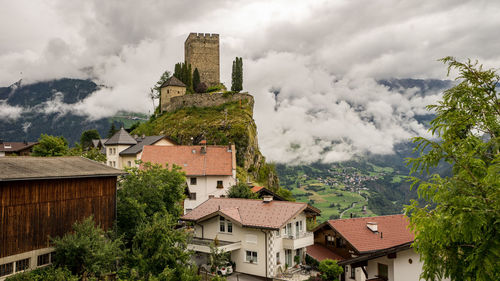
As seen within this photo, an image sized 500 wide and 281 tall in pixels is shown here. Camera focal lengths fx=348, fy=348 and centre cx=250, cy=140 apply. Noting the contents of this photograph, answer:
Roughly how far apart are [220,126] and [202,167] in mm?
22731

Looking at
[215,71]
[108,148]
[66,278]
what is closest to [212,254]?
[66,278]

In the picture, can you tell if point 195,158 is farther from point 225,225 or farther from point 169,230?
point 169,230

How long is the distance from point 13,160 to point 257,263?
1781cm

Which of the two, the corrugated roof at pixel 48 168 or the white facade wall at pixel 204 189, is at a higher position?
the corrugated roof at pixel 48 168

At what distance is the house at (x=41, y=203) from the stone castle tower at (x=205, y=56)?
70.2 metres

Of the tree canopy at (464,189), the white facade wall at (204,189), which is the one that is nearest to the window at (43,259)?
the tree canopy at (464,189)

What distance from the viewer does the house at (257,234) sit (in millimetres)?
26625

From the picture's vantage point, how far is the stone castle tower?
9006cm

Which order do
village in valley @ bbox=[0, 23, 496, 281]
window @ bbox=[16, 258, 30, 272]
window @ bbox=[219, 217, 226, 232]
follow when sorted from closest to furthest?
window @ bbox=[16, 258, 30, 272] → village in valley @ bbox=[0, 23, 496, 281] → window @ bbox=[219, 217, 226, 232]

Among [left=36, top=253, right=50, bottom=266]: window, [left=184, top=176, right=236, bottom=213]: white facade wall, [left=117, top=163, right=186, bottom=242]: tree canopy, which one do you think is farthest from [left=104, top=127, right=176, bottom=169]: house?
[left=36, top=253, right=50, bottom=266]: window

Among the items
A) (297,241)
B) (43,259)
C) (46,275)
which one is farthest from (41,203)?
(297,241)

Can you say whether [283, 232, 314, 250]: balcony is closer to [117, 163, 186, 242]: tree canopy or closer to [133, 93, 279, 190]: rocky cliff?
[117, 163, 186, 242]: tree canopy

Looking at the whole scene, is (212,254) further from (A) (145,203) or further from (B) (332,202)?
(B) (332,202)

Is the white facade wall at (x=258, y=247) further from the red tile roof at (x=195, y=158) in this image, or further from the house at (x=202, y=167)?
the red tile roof at (x=195, y=158)
